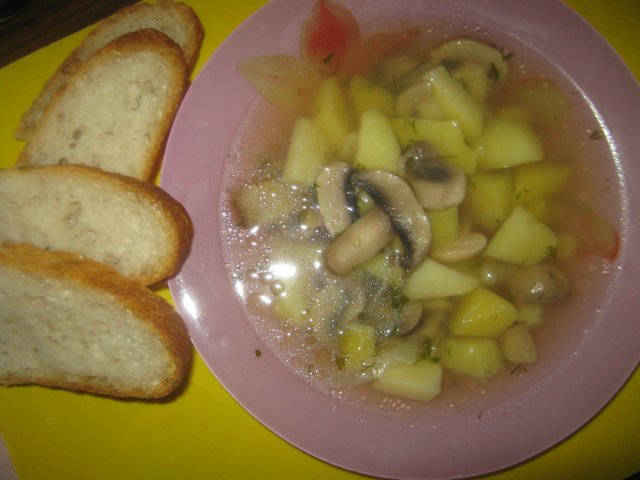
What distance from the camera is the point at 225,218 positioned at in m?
2.06

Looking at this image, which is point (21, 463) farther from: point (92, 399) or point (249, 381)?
Answer: point (249, 381)

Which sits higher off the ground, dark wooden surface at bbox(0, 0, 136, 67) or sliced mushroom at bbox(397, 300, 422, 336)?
dark wooden surface at bbox(0, 0, 136, 67)

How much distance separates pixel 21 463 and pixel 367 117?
1978 millimetres

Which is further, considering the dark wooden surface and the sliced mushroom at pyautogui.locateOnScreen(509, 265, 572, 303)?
the dark wooden surface

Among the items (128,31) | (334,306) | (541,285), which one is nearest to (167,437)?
(334,306)

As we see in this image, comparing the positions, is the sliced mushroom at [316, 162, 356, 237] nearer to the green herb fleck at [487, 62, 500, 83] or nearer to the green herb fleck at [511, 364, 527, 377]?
the green herb fleck at [487, 62, 500, 83]

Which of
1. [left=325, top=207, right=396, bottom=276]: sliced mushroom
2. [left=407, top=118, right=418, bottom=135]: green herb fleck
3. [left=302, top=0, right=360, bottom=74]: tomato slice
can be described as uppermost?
[left=302, top=0, right=360, bottom=74]: tomato slice

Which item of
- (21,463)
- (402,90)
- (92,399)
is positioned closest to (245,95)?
(402,90)

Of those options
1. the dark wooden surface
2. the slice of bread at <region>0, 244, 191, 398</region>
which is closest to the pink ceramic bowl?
the slice of bread at <region>0, 244, 191, 398</region>

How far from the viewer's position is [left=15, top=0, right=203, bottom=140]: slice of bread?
222cm

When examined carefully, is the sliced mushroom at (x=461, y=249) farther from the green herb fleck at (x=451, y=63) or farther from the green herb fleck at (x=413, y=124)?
the green herb fleck at (x=451, y=63)

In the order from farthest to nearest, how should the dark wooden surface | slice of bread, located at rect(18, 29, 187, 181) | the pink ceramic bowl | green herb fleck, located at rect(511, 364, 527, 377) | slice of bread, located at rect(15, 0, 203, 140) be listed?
the dark wooden surface
slice of bread, located at rect(15, 0, 203, 140)
slice of bread, located at rect(18, 29, 187, 181)
green herb fleck, located at rect(511, 364, 527, 377)
the pink ceramic bowl

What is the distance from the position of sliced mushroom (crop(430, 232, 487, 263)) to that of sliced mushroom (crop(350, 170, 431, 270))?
3.3 inches

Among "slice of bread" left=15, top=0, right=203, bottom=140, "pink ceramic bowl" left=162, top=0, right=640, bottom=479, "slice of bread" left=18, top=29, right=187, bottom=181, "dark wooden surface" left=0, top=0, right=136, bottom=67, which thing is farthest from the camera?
"dark wooden surface" left=0, top=0, right=136, bottom=67
